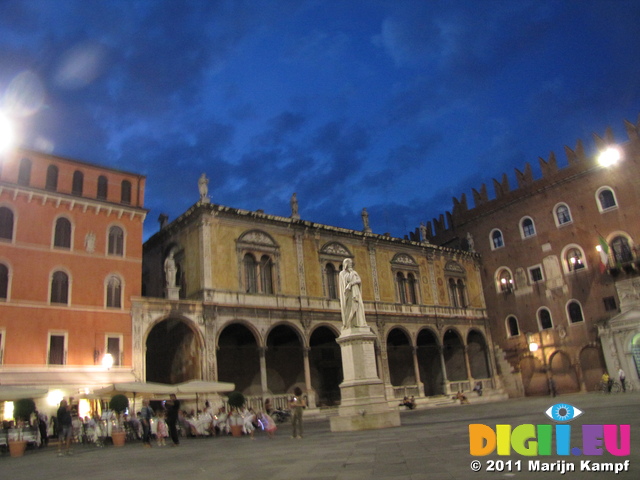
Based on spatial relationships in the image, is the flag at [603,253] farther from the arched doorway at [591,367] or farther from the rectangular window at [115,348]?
the rectangular window at [115,348]

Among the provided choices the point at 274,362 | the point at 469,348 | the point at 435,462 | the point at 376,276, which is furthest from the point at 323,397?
the point at 435,462

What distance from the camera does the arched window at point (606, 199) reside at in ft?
99.6

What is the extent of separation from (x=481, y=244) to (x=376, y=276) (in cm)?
1009

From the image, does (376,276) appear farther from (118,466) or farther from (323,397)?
(118,466)

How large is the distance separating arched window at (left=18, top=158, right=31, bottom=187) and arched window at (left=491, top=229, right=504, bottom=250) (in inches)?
1100

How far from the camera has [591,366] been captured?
3016 cm

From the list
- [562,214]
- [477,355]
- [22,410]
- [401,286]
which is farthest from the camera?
[477,355]

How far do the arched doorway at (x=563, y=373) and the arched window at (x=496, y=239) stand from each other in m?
7.93

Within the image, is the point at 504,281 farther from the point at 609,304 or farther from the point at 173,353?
the point at 173,353

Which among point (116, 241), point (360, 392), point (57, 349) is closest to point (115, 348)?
point (57, 349)

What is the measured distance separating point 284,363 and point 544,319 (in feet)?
53.3

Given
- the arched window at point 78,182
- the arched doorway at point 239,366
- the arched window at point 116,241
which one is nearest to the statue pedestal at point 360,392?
the arched window at point 116,241

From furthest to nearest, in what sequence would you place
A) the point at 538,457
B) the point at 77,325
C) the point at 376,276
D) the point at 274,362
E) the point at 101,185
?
1. the point at 376,276
2. the point at 274,362
3. the point at 101,185
4. the point at 77,325
5. the point at 538,457

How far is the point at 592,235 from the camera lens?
30875 millimetres
